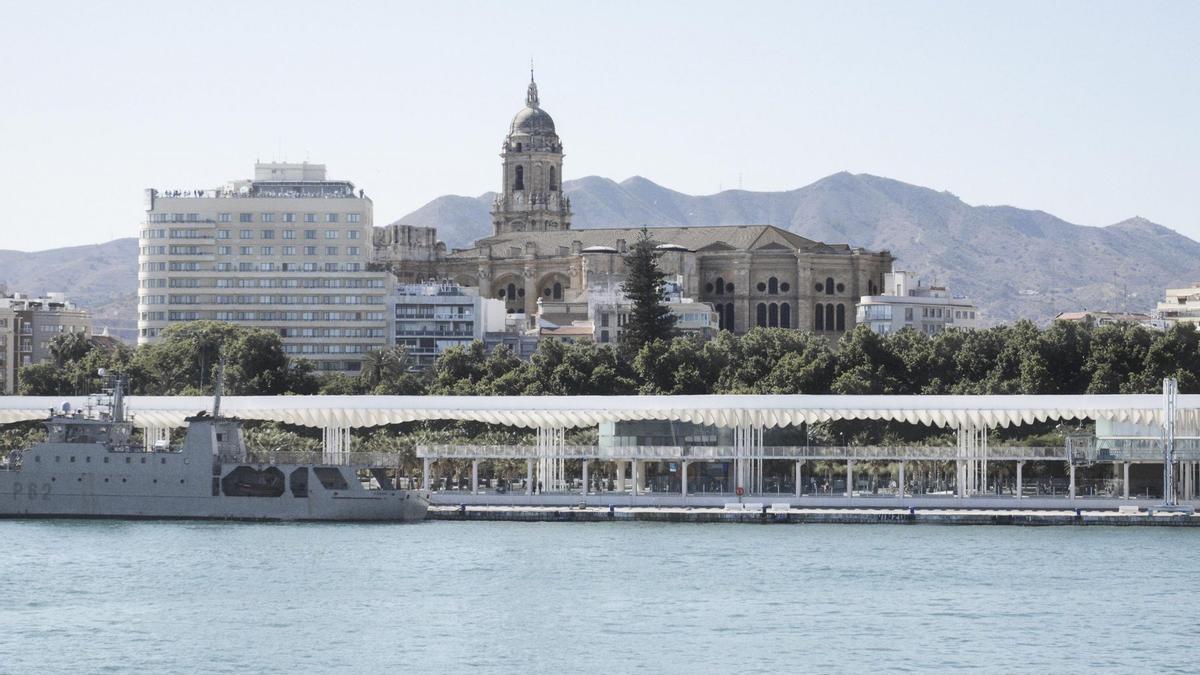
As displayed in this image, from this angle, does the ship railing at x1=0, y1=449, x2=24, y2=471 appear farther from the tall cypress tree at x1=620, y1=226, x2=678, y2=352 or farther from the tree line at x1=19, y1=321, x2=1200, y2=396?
the tall cypress tree at x1=620, y1=226, x2=678, y2=352

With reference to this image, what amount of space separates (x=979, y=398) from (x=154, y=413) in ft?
118

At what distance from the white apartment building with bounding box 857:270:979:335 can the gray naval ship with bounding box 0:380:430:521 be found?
101m

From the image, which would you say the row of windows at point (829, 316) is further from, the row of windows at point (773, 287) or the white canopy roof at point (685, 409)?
the white canopy roof at point (685, 409)

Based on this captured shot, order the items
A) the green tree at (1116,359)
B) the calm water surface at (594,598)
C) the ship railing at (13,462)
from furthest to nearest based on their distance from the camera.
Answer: the green tree at (1116,359), the ship railing at (13,462), the calm water surface at (594,598)

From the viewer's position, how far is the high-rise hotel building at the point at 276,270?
582 ft

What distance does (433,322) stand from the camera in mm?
178750

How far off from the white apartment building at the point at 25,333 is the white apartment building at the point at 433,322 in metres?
27.1

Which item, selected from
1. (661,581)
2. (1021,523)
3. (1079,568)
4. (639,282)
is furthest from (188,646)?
(639,282)

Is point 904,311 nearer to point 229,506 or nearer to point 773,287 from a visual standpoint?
point 773,287

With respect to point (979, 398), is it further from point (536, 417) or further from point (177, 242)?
point (177, 242)

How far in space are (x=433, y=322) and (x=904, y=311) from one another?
133 ft

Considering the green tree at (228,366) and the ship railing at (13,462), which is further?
the green tree at (228,366)

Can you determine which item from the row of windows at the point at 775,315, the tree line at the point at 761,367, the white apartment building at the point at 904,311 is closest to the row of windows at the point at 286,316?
the tree line at the point at 761,367

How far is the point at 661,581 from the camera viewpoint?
68.7 m
